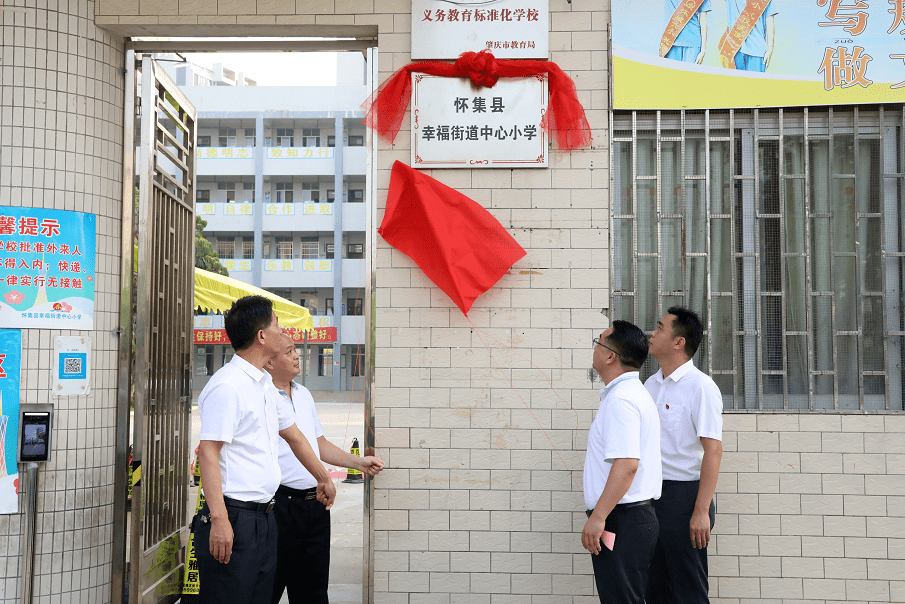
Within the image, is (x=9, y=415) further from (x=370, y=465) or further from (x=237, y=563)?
(x=370, y=465)

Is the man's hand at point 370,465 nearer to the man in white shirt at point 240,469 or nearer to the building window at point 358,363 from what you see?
the man in white shirt at point 240,469

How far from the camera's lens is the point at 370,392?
4062 millimetres

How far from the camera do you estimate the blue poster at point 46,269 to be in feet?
13.0

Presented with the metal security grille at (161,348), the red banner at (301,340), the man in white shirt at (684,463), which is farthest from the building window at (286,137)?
the man in white shirt at (684,463)

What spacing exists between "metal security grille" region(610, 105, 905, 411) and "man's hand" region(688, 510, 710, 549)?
1.06m

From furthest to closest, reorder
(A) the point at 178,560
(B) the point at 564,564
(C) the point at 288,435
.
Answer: (A) the point at 178,560 → (B) the point at 564,564 → (C) the point at 288,435

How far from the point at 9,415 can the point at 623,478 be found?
3.40 metres

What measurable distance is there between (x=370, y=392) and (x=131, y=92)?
244 cm

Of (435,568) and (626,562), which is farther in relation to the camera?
(435,568)

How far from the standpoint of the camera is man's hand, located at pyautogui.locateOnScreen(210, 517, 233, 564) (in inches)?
111

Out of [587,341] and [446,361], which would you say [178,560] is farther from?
[587,341]

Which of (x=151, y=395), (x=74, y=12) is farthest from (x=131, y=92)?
(x=151, y=395)

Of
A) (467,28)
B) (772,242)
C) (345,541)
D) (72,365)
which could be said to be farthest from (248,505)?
(345,541)

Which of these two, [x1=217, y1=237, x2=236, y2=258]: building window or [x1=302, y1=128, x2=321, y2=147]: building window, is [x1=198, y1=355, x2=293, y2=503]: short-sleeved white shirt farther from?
[x1=302, y1=128, x2=321, y2=147]: building window
